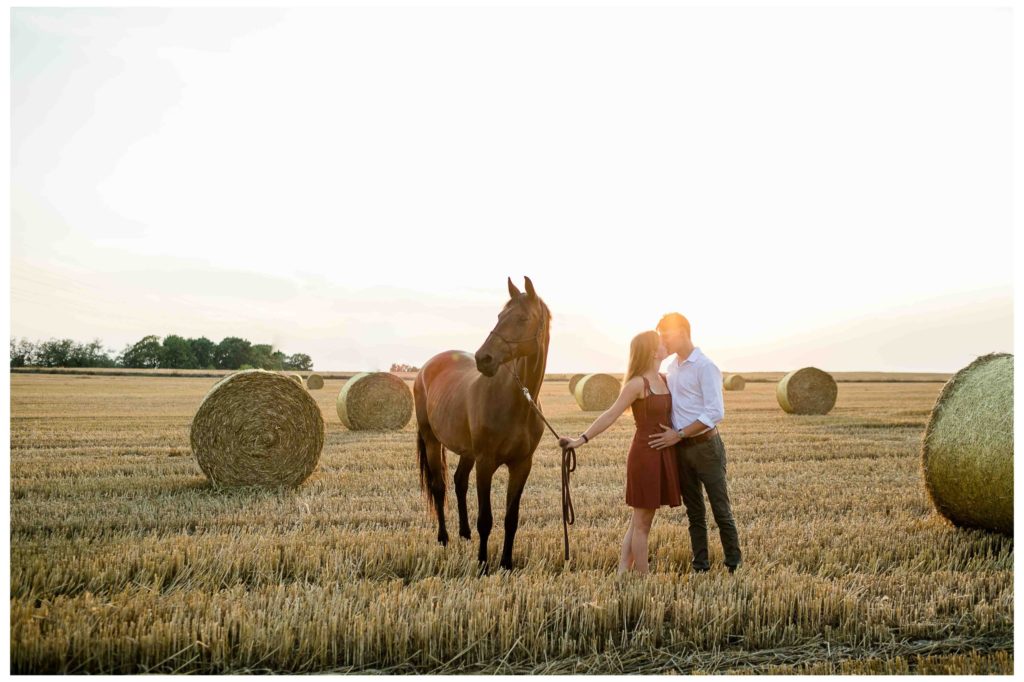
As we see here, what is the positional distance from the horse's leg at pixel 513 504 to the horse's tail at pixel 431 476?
54.8 inches

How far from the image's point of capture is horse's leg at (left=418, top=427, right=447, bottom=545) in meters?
6.94

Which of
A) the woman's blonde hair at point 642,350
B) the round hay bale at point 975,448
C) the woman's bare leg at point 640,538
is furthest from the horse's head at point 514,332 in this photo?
the round hay bale at point 975,448

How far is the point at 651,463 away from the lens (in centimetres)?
533

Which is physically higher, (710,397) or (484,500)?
(710,397)

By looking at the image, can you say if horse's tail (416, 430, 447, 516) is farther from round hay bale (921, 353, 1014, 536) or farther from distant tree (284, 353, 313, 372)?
distant tree (284, 353, 313, 372)

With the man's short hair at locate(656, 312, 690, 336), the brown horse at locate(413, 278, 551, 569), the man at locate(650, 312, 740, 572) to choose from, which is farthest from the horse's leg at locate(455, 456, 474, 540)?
the man's short hair at locate(656, 312, 690, 336)

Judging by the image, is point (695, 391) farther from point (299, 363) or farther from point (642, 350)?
point (299, 363)

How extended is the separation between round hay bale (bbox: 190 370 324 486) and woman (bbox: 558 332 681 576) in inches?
224

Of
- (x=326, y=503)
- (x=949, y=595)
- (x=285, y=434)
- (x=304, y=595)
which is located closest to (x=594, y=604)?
(x=304, y=595)

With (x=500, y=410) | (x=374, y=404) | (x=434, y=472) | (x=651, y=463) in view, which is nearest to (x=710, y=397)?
(x=651, y=463)

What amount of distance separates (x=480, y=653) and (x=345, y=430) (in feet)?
41.7

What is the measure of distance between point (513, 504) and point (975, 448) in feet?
13.9

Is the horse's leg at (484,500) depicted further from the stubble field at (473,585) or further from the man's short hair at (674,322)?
the man's short hair at (674,322)

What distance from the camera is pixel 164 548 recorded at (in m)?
6.03
